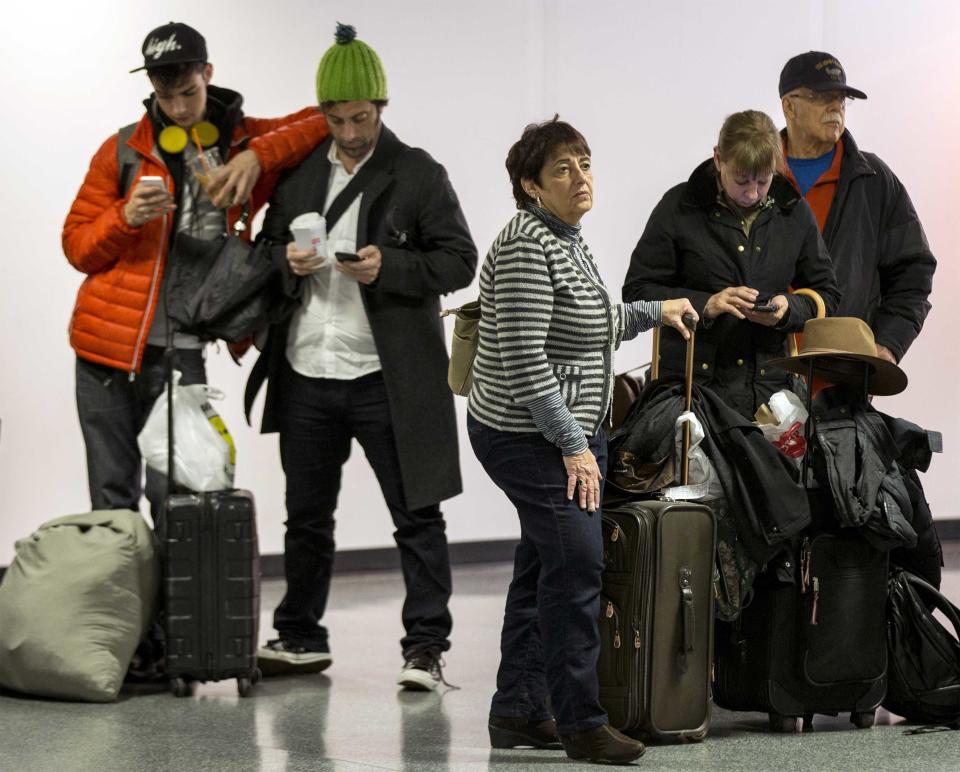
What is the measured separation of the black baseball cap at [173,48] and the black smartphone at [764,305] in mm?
1692

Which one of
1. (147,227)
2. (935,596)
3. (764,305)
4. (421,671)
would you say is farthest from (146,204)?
(935,596)

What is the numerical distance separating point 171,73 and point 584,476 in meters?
1.83

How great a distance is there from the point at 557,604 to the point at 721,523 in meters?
0.57

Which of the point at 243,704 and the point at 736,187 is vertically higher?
the point at 736,187

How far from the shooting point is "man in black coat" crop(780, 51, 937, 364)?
13.3ft

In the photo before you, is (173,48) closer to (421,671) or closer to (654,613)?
(421,671)

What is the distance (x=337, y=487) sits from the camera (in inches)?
174

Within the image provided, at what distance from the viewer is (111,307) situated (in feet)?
14.2

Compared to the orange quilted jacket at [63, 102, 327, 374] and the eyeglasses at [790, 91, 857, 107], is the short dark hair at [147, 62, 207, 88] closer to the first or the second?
the orange quilted jacket at [63, 102, 327, 374]

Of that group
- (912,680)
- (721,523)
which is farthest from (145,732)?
(912,680)

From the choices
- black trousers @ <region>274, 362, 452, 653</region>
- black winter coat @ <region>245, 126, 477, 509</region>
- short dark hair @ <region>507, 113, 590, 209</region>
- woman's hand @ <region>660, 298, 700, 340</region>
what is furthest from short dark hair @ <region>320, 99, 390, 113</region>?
woman's hand @ <region>660, 298, 700, 340</region>

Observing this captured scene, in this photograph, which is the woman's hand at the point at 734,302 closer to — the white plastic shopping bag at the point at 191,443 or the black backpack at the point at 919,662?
the black backpack at the point at 919,662

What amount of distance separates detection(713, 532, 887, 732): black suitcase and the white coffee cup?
1.45 meters

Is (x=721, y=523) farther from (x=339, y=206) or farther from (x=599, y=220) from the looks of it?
(x=599, y=220)
